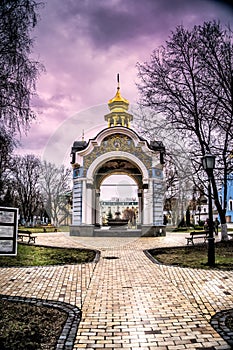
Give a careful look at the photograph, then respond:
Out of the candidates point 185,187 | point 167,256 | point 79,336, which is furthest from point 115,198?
point 79,336

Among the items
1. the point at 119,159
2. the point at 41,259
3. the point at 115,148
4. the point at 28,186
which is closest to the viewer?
the point at 41,259

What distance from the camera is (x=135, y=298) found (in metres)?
6.25

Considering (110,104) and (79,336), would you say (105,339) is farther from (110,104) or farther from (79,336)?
(110,104)

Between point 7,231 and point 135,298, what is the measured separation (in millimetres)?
2820

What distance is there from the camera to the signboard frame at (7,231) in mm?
5539

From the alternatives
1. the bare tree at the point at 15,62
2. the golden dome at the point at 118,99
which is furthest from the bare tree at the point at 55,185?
the bare tree at the point at 15,62

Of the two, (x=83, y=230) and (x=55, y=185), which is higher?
(x=55, y=185)

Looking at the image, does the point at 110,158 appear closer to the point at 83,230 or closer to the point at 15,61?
the point at 83,230

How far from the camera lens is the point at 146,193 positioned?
76.3 feet

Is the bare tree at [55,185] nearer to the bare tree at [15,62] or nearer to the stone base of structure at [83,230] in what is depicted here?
the stone base of structure at [83,230]

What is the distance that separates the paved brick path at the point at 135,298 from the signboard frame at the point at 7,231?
1.46 metres

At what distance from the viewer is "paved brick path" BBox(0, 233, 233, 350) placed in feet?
14.1

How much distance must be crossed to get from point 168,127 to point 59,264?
26.7 ft

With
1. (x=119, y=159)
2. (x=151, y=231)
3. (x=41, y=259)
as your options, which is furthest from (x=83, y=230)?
(x=41, y=259)
